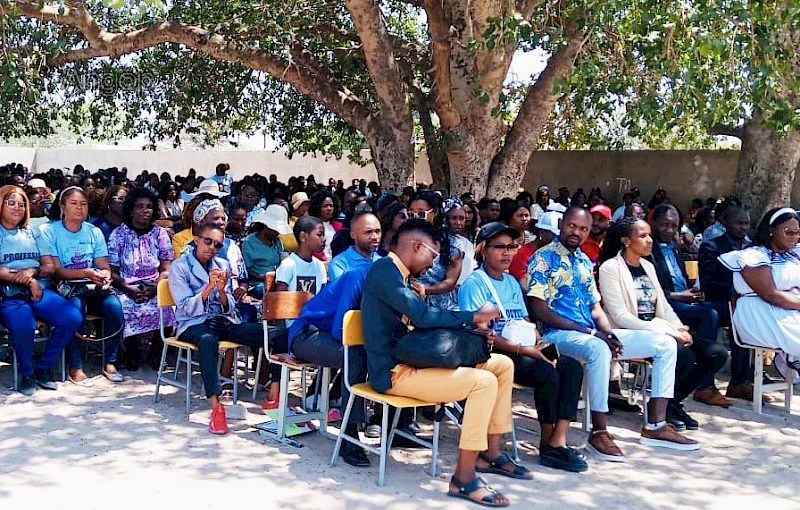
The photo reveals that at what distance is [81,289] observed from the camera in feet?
21.1

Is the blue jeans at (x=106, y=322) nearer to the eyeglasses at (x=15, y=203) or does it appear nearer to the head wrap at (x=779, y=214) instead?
the eyeglasses at (x=15, y=203)

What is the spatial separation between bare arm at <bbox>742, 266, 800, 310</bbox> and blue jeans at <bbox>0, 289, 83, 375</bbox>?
15.5 ft

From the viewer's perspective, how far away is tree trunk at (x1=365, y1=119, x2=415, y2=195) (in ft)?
35.3

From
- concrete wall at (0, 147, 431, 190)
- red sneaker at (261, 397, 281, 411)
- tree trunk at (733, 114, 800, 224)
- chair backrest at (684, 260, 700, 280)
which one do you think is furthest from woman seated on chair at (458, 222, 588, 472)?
concrete wall at (0, 147, 431, 190)

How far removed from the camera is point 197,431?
531cm

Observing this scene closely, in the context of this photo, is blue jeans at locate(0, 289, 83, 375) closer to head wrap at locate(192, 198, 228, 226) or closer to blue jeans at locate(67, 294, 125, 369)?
blue jeans at locate(67, 294, 125, 369)

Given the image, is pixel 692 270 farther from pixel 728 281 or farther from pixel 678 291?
pixel 678 291

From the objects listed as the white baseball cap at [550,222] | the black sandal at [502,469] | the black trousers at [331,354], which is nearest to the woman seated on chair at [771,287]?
the white baseball cap at [550,222]

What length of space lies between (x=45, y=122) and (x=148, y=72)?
181cm

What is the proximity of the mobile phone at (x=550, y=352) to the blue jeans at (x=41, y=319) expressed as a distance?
3.36m

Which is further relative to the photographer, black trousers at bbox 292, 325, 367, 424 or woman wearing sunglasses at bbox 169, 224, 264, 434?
woman wearing sunglasses at bbox 169, 224, 264, 434

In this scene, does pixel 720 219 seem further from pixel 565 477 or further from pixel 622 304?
pixel 565 477

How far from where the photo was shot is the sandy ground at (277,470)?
4.25 meters

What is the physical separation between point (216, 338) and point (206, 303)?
1.08 ft
